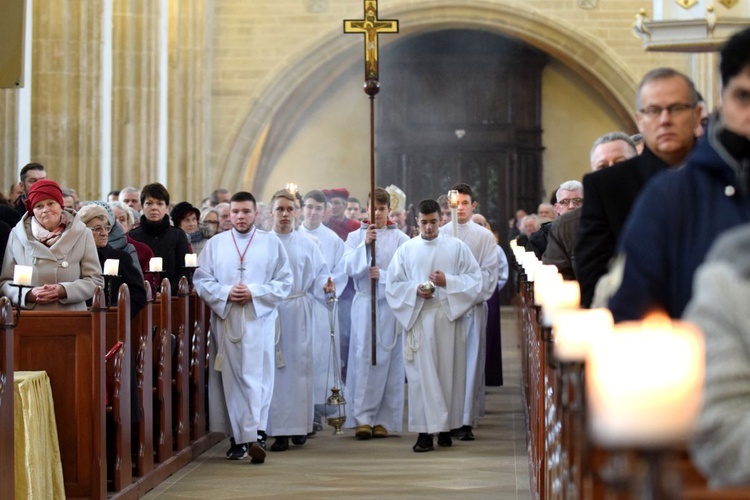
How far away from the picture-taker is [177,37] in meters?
21.4

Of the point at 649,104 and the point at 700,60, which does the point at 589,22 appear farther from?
the point at 649,104

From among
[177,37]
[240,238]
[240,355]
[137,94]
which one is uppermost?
[177,37]

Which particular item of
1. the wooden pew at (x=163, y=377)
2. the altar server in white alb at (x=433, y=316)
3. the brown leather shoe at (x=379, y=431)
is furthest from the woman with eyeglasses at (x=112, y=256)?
the brown leather shoe at (x=379, y=431)

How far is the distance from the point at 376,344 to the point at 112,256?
3108 millimetres

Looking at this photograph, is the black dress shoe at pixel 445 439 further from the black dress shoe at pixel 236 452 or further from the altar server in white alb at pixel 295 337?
the black dress shoe at pixel 236 452

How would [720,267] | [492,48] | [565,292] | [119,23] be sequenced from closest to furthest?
[720,267], [565,292], [119,23], [492,48]

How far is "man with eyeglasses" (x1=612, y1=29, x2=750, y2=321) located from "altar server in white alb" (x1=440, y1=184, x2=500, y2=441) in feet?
23.8

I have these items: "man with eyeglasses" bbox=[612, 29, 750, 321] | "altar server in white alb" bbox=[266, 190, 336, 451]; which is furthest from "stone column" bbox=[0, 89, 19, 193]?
"man with eyeglasses" bbox=[612, 29, 750, 321]

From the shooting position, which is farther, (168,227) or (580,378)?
(168,227)

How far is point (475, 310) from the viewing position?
35.0 ft

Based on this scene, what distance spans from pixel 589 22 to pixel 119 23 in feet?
29.7

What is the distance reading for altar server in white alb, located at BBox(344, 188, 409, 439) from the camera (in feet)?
34.6

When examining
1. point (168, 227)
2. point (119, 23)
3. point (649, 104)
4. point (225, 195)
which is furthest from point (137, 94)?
point (649, 104)

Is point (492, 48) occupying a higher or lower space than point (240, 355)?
higher
